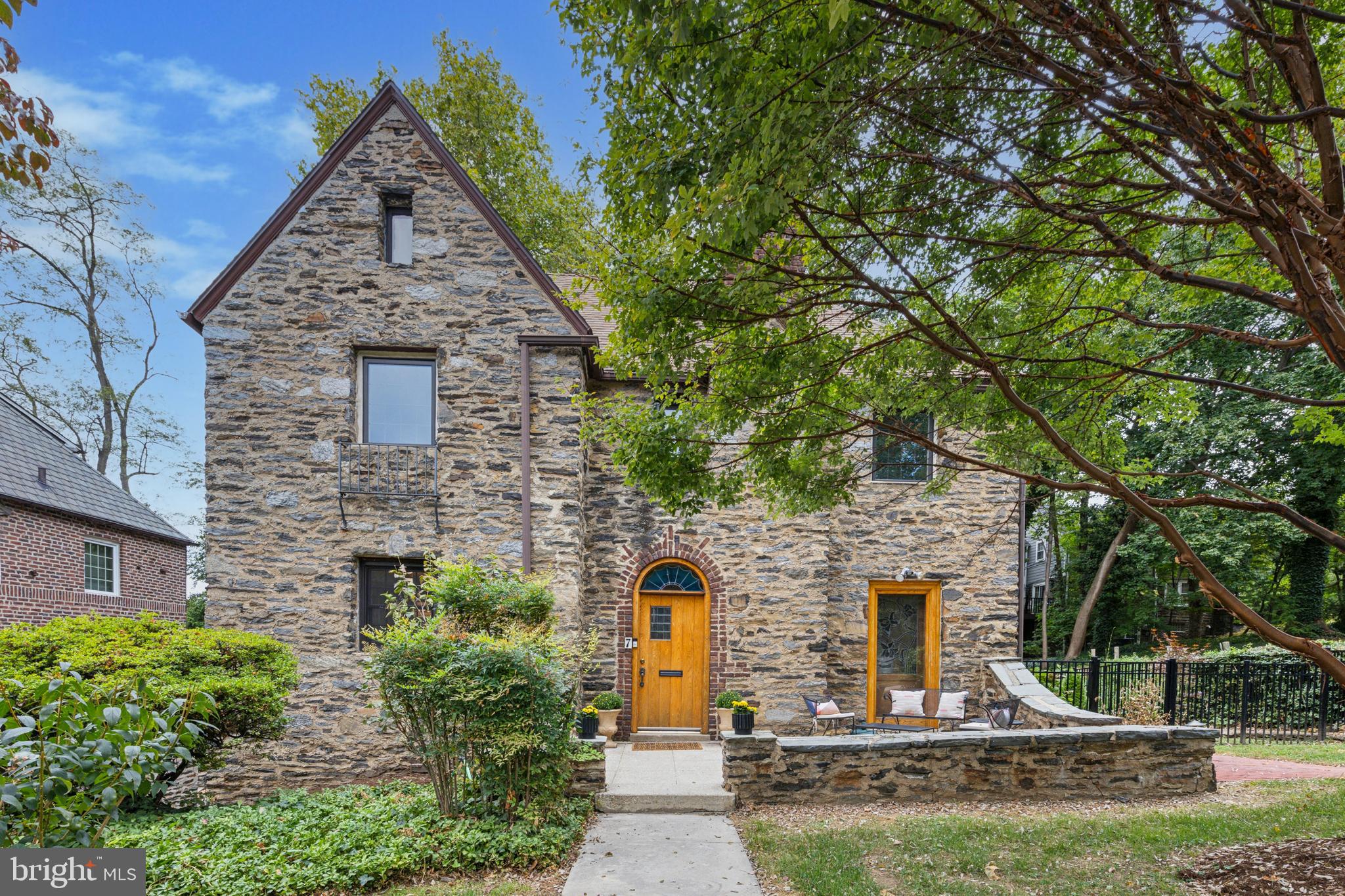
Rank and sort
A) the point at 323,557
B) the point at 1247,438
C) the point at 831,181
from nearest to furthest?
1. the point at 831,181
2. the point at 323,557
3. the point at 1247,438

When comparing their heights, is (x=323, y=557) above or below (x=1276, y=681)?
above

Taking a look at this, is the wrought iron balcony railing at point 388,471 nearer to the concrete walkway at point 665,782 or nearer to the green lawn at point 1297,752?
the concrete walkway at point 665,782

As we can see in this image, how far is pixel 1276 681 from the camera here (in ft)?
36.4

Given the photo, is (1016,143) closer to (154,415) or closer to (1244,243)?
(1244,243)

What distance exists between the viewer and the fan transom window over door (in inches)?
389

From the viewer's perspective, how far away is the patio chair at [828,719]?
911cm

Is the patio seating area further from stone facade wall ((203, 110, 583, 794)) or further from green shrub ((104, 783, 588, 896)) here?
green shrub ((104, 783, 588, 896))

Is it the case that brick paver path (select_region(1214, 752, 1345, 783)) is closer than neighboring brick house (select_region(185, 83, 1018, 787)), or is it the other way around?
brick paver path (select_region(1214, 752, 1345, 783))

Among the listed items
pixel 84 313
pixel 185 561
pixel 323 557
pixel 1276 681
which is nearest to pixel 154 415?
pixel 84 313

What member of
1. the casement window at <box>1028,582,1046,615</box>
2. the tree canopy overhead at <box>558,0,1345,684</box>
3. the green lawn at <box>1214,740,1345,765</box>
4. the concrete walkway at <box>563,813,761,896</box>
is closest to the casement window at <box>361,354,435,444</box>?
the tree canopy overhead at <box>558,0,1345,684</box>

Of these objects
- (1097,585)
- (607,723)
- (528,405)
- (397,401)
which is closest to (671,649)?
(607,723)

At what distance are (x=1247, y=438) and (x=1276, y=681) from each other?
27.0 feet

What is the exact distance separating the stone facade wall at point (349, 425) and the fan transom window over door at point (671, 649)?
1.53 metres

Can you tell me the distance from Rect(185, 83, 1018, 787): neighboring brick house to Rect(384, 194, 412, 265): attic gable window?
31mm
